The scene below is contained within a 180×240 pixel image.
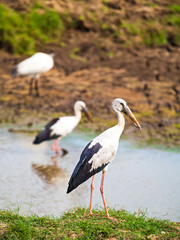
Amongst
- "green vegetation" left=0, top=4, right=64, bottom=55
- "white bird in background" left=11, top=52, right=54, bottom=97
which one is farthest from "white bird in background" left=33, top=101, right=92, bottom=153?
"green vegetation" left=0, top=4, right=64, bottom=55

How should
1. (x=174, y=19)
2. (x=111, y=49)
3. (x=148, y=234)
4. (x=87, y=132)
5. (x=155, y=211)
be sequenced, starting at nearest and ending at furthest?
(x=148, y=234), (x=155, y=211), (x=87, y=132), (x=111, y=49), (x=174, y=19)

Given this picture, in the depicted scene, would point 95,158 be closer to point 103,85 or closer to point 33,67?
point 103,85

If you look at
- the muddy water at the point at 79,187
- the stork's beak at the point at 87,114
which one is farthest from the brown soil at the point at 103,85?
the muddy water at the point at 79,187

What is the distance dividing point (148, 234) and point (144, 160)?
3260 mm

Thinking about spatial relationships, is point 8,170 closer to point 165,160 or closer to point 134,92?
point 165,160

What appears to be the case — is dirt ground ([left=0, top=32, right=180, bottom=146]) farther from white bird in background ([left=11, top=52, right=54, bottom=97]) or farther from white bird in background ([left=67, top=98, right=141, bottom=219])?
white bird in background ([left=67, top=98, right=141, bottom=219])

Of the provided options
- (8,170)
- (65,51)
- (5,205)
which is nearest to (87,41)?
(65,51)

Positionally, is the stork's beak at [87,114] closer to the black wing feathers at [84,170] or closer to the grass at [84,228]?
the black wing feathers at [84,170]

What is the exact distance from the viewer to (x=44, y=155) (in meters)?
8.53

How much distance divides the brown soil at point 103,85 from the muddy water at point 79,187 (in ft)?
3.75

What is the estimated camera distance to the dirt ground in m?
10.3

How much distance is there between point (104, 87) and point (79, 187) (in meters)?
5.43

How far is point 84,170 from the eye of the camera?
5328 millimetres

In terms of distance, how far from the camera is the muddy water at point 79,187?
6.11 m
